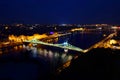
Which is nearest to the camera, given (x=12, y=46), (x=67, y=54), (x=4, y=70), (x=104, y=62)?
(x=104, y=62)

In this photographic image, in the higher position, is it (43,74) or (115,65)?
(115,65)

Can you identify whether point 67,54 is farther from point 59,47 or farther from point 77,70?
point 77,70

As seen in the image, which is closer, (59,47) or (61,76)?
(61,76)

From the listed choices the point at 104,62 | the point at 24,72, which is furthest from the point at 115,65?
the point at 24,72

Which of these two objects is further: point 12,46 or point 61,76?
point 12,46

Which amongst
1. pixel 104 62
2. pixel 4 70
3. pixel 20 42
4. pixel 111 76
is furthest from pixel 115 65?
pixel 20 42

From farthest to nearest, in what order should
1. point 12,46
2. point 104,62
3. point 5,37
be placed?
point 5,37 < point 12,46 < point 104,62

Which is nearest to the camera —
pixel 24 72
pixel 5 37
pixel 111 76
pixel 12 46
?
pixel 111 76

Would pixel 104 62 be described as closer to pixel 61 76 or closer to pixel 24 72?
pixel 61 76

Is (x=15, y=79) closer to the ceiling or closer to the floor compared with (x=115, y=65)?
closer to the floor
